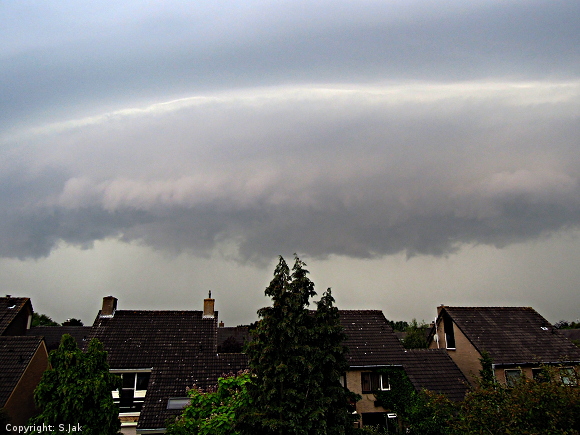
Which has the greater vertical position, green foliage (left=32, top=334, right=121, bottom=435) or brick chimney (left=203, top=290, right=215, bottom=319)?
brick chimney (left=203, top=290, right=215, bottom=319)

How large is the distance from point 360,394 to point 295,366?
15.0m

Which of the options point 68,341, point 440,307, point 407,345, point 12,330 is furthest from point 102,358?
point 407,345

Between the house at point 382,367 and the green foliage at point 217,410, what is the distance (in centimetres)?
1183

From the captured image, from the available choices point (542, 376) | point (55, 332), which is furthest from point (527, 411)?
point (55, 332)

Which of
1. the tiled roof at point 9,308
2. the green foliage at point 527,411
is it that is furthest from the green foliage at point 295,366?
the tiled roof at point 9,308

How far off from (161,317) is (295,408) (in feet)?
61.4

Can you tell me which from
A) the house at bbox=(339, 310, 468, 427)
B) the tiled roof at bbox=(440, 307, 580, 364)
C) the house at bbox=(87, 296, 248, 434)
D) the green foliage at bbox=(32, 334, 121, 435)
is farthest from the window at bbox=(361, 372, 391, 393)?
the green foliage at bbox=(32, 334, 121, 435)

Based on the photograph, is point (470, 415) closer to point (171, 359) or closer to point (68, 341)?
point (68, 341)

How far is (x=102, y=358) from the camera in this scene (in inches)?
859

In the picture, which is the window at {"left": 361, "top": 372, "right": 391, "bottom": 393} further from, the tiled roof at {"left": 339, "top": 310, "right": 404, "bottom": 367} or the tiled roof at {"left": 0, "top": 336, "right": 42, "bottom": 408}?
the tiled roof at {"left": 0, "top": 336, "right": 42, "bottom": 408}

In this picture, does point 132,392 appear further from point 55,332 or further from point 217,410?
point 55,332

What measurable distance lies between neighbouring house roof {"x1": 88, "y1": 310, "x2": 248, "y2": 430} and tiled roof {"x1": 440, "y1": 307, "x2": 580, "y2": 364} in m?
19.3

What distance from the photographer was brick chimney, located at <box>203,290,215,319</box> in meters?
36.9

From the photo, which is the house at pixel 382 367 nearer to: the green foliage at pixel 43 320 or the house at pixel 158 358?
the house at pixel 158 358
